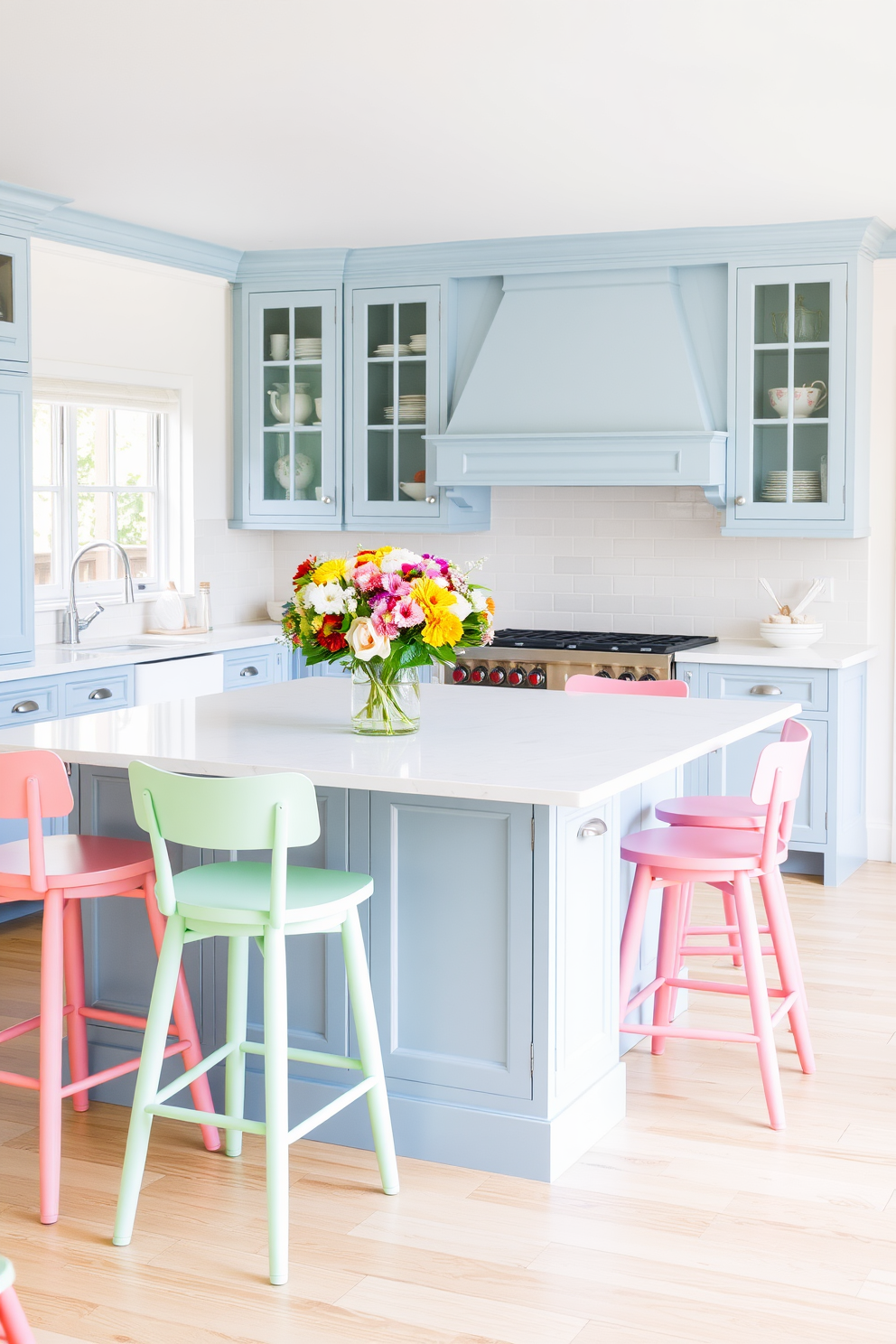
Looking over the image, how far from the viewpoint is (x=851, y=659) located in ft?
19.5

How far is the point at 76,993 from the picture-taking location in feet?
11.8

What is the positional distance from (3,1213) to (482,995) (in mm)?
1106

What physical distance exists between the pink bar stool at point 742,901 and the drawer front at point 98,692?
2399 mm

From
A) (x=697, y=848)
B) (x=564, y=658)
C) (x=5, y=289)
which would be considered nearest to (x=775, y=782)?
(x=697, y=848)

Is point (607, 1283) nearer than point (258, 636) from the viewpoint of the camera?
Yes

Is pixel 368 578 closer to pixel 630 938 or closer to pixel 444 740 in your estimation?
pixel 444 740

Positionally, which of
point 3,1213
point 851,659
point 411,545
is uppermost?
point 411,545

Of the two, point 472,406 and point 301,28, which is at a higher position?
point 301,28

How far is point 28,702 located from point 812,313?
349 centimetres

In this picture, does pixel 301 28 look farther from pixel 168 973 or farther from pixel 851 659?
pixel 851 659

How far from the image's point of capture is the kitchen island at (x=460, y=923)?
3145mm

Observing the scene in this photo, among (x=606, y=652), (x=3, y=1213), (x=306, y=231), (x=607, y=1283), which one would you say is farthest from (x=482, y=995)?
(x=306, y=231)

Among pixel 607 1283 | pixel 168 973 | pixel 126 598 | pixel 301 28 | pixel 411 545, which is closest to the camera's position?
pixel 607 1283

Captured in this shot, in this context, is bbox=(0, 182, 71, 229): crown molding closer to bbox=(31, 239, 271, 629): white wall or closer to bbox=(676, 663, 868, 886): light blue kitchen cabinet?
bbox=(31, 239, 271, 629): white wall
